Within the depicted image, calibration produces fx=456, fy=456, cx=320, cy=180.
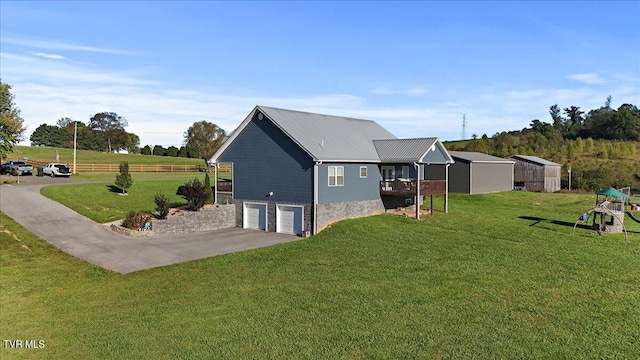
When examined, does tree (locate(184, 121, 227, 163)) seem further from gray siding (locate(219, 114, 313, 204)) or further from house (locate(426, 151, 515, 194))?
gray siding (locate(219, 114, 313, 204))

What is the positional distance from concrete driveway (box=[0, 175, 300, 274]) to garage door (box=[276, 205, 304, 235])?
71cm

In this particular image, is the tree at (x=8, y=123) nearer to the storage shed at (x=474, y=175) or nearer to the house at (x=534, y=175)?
the storage shed at (x=474, y=175)

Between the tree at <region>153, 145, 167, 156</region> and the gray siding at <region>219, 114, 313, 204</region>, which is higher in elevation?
the tree at <region>153, 145, 167, 156</region>

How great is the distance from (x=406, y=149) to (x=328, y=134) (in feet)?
16.7

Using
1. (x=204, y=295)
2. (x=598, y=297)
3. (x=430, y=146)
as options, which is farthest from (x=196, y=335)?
(x=430, y=146)

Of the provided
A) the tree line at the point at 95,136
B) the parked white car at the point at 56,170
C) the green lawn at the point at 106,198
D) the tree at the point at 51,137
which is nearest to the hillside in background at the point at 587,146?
the green lawn at the point at 106,198

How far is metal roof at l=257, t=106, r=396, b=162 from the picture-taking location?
26297 millimetres

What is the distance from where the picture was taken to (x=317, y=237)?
23.7 meters

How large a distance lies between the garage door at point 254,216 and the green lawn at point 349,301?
6106 millimetres

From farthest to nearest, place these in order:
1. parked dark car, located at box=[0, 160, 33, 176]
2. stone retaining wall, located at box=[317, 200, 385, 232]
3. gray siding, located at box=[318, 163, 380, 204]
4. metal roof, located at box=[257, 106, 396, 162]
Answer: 1. parked dark car, located at box=[0, 160, 33, 176]
2. metal roof, located at box=[257, 106, 396, 162]
3. gray siding, located at box=[318, 163, 380, 204]
4. stone retaining wall, located at box=[317, 200, 385, 232]

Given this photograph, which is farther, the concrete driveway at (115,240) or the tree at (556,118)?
the tree at (556,118)

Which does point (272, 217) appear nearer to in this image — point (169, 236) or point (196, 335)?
point (169, 236)

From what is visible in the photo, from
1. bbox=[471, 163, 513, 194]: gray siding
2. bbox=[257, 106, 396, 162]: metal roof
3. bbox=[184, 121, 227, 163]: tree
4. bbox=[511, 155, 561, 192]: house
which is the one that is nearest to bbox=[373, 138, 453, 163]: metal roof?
bbox=[257, 106, 396, 162]: metal roof

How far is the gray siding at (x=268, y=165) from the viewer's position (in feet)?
84.9
